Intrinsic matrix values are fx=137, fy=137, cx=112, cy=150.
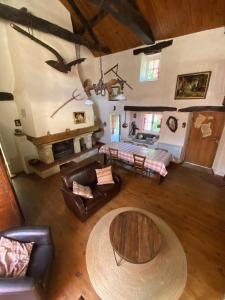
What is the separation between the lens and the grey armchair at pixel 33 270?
1371 millimetres

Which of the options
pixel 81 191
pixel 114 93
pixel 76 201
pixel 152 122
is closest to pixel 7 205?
pixel 76 201

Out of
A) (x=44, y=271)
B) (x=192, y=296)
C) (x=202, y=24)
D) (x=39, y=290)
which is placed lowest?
(x=192, y=296)

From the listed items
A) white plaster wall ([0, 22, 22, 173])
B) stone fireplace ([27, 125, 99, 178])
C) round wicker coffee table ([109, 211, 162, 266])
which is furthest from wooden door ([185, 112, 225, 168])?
white plaster wall ([0, 22, 22, 173])

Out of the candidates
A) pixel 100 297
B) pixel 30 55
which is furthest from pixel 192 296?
pixel 30 55

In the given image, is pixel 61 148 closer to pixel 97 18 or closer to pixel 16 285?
pixel 16 285

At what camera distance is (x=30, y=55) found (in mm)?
3975

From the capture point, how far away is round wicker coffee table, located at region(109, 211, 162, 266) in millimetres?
1893

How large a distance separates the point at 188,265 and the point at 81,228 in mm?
1996

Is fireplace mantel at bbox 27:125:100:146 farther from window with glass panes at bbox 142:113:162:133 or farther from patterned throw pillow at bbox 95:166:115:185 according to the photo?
window with glass panes at bbox 142:113:162:133

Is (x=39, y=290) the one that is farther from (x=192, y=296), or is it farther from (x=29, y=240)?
(x=192, y=296)

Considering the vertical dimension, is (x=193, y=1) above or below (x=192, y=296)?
above

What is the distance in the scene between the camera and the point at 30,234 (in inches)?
79.6

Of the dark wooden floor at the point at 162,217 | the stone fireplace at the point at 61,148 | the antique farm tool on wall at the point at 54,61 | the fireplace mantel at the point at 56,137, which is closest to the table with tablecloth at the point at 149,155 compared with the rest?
the dark wooden floor at the point at 162,217

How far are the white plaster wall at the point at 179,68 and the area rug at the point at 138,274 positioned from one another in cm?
365
